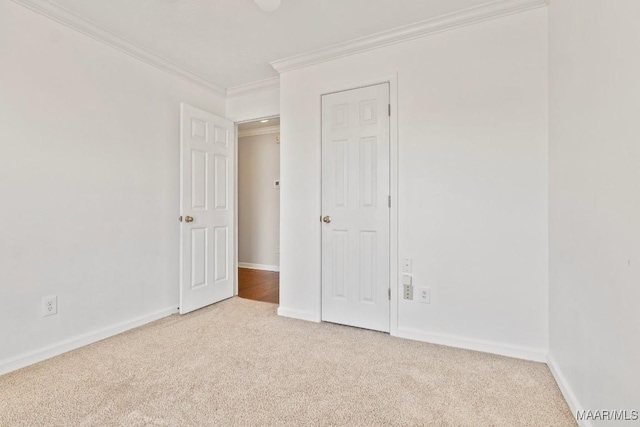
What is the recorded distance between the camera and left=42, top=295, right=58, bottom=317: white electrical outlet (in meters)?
2.09

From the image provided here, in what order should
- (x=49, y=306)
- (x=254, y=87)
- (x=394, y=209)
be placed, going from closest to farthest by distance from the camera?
1. (x=49, y=306)
2. (x=394, y=209)
3. (x=254, y=87)

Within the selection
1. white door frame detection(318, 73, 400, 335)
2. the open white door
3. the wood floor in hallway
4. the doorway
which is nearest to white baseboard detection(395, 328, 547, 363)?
white door frame detection(318, 73, 400, 335)

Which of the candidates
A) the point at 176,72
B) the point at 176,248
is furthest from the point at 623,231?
the point at 176,72

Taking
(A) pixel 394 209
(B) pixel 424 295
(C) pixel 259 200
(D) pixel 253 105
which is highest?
(D) pixel 253 105

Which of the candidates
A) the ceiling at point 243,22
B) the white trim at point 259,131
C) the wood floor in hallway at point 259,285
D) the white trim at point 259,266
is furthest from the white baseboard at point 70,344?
the white trim at point 259,131

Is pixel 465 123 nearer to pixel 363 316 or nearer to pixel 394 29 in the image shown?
pixel 394 29

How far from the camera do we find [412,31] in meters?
2.38

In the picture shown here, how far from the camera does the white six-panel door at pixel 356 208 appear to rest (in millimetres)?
2551

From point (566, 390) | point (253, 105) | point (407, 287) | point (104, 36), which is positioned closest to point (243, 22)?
point (104, 36)

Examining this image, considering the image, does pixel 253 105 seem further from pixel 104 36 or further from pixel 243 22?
pixel 104 36

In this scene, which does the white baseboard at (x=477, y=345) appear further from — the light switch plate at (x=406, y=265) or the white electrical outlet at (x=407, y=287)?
the light switch plate at (x=406, y=265)

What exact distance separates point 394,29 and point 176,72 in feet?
6.94

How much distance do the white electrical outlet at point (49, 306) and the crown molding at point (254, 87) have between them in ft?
8.60

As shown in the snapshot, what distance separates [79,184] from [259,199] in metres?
3.26
